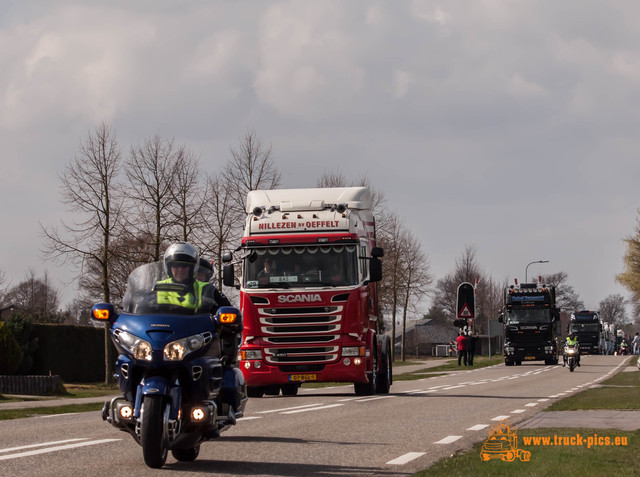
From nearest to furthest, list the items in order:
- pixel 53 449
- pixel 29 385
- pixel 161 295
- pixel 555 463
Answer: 1. pixel 161 295
2. pixel 555 463
3. pixel 53 449
4. pixel 29 385

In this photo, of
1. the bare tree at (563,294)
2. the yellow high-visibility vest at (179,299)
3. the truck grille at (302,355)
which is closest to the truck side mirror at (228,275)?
the truck grille at (302,355)

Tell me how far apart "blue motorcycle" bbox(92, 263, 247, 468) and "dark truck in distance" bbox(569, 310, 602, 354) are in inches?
2828

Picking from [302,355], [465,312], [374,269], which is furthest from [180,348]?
[465,312]

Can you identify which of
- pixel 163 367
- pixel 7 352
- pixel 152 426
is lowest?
pixel 152 426

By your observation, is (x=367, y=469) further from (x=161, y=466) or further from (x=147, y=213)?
(x=147, y=213)

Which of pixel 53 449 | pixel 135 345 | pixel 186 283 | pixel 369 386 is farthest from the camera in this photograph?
pixel 369 386

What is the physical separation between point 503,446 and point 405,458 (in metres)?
1.50

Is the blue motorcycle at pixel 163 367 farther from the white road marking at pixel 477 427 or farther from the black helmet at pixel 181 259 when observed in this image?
the white road marking at pixel 477 427

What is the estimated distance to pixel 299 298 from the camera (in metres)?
17.8

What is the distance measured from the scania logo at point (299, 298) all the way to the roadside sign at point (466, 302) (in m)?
22.8

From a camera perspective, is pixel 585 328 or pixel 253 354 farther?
pixel 585 328

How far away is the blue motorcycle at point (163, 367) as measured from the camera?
24.8 ft

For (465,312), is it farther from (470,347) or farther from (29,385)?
(29,385)

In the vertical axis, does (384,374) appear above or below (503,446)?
above
